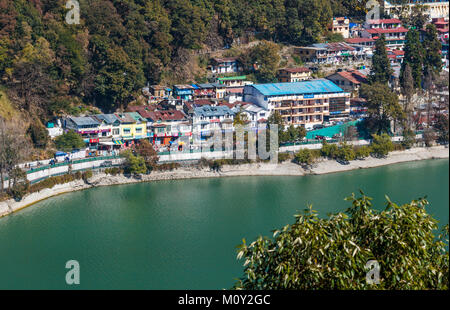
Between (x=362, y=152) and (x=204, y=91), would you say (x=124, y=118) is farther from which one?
(x=362, y=152)

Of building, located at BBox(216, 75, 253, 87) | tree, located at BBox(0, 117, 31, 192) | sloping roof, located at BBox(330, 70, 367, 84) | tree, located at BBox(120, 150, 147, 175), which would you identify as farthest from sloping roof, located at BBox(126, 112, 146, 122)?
sloping roof, located at BBox(330, 70, 367, 84)

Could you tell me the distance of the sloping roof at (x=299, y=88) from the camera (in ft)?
46.7

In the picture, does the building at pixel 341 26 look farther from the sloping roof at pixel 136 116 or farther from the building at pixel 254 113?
the sloping roof at pixel 136 116

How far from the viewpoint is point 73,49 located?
44.5 feet

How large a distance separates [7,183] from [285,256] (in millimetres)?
7648

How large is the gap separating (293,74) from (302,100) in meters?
1.87

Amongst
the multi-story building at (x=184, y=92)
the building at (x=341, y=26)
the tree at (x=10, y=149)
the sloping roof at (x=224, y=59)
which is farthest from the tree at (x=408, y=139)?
the tree at (x=10, y=149)

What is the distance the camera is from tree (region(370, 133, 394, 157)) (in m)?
12.9

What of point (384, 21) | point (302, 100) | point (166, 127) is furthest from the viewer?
point (384, 21)

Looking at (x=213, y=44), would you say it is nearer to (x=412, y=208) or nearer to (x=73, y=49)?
(x=73, y=49)

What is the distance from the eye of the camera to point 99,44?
13695mm

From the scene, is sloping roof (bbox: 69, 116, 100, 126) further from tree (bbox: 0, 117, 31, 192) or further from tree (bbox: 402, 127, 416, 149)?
tree (bbox: 402, 127, 416, 149)

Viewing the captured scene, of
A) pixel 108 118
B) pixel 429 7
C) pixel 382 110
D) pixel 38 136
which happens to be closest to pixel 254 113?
pixel 382 110

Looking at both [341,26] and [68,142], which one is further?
[341,26]
